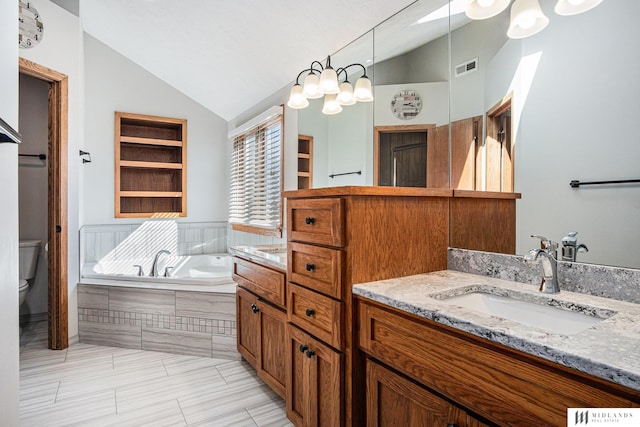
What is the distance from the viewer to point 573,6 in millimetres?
1258

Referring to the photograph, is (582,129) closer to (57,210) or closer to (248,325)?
(248,325)

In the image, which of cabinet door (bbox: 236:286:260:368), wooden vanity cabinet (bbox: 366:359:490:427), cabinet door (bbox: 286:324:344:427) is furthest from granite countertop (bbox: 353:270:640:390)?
cabinet door (bbox: 236:286:260:368)

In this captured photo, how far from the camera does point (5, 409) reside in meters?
1.20

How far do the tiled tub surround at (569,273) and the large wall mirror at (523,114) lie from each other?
0.15 feet

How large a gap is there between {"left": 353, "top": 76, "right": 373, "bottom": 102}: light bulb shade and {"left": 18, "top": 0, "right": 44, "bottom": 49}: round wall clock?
243 centimetres

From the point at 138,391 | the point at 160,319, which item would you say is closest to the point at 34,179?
the point at 160,319

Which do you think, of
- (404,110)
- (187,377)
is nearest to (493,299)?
(404,110)

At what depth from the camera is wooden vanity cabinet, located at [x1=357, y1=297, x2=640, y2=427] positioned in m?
0.74

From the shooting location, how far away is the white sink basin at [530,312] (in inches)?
43.4

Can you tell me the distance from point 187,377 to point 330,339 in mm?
1478

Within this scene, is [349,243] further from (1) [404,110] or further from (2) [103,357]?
(2) [103,357]

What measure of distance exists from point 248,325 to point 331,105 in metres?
1.57

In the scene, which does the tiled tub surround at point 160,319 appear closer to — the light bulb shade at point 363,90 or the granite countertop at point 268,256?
the granite countertop at point 268,256

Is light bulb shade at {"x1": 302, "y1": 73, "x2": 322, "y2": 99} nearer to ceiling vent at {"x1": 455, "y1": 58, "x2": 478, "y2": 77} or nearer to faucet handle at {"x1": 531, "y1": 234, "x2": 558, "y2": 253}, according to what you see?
ceiling vent at {"x1": 455, "y1": 58, "x2": 478, "y2": 77}
